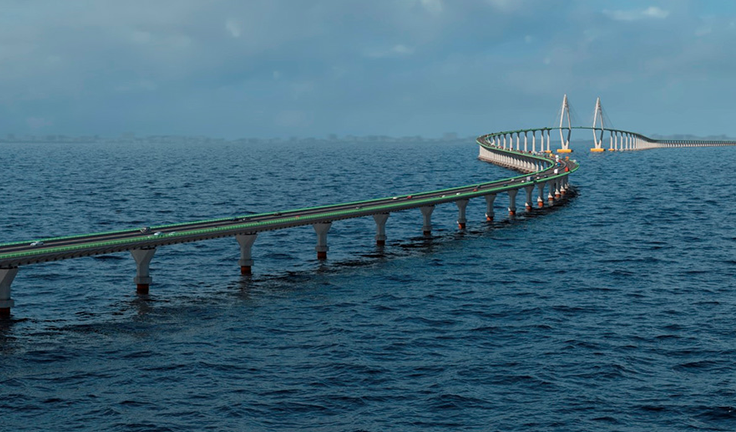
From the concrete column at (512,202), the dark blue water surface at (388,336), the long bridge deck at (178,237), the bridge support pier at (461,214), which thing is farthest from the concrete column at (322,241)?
the concrete column at (512,202)

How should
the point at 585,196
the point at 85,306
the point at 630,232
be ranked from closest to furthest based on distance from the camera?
the point at 85,306 → the point at 630,232 → the point at 585,196

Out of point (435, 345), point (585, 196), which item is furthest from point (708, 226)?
point (435, 345)

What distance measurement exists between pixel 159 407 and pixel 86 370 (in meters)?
6.59

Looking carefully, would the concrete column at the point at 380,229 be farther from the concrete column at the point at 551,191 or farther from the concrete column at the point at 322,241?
the concrete column at the point at 551,191

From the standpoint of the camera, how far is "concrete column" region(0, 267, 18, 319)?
5178 cm

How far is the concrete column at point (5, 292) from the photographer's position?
51781 millimetres

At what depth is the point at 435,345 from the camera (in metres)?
45.7

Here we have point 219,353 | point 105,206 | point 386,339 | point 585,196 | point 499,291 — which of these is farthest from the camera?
point 585,196

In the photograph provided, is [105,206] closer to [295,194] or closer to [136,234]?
[295,194]

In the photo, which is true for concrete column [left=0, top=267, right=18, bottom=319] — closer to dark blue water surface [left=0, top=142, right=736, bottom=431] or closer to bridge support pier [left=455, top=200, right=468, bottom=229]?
dark blue water surface [left=0, top=142, right=736, bottom=431]

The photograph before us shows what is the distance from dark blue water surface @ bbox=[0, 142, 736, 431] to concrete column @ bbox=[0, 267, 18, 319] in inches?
54.3

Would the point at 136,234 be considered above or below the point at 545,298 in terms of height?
above

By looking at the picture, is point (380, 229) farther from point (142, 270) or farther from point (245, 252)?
point (142, 270)

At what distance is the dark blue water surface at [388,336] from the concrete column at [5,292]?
1.38 meters
